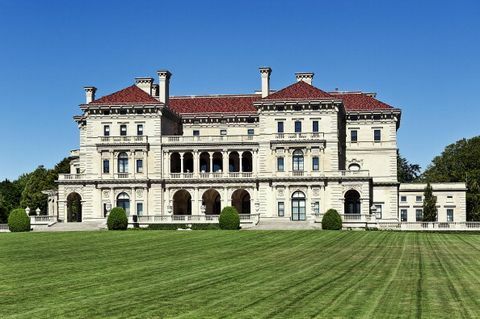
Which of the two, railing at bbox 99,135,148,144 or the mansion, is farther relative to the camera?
railing at bbox 99,135,148,144

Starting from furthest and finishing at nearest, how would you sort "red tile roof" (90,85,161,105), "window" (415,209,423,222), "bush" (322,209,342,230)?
"window" (415,209,423,222) → "red tile roof" (90,85,161,105) → "bush" (322,209,342,230)

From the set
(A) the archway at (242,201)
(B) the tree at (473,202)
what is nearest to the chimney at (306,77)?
(A) the archway at (242,201)

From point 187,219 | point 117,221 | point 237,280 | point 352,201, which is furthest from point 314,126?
point 237,280

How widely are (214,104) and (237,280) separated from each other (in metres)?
68.1

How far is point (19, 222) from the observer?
69312 mm

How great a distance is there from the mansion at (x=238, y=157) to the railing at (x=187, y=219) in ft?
0.40

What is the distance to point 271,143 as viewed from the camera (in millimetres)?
81438

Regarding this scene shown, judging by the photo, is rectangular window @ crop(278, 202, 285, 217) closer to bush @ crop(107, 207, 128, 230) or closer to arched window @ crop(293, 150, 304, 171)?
arched window @ crop(293, 150, 304, 171)

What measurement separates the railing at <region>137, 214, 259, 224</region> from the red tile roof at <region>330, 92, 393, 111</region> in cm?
2145

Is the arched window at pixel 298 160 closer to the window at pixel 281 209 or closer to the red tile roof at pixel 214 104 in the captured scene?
the window at pixel 281 209

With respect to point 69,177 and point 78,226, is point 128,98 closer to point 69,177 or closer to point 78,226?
point 69,177

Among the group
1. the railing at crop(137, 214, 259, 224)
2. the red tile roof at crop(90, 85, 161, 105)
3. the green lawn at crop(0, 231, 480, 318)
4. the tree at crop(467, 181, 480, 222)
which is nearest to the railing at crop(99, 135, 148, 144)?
the red tile roof at crop(90, 85, 161, 105)

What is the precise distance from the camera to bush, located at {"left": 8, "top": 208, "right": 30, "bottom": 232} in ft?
227

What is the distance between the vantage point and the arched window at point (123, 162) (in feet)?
276
